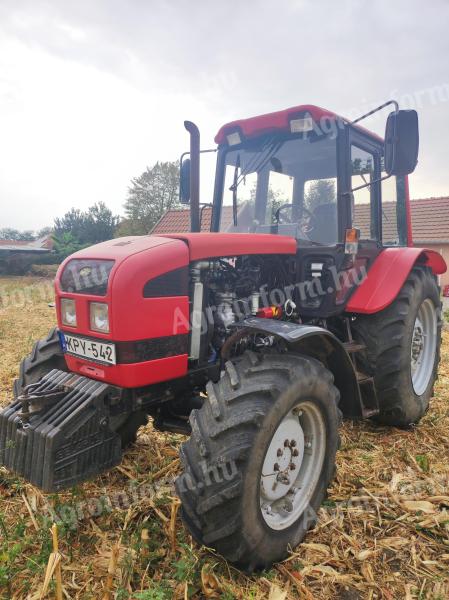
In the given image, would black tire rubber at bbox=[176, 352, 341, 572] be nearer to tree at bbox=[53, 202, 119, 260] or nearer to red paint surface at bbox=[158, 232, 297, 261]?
red paint surface at bbox=[158, 232, 297, 261]

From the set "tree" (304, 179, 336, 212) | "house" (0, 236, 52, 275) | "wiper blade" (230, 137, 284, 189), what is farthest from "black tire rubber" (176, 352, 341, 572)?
"house" (0, 236, 52, 275)

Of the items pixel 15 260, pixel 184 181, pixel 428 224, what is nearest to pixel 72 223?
pixel 15 260

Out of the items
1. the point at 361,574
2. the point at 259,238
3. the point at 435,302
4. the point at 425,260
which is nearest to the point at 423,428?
the point at 435,302

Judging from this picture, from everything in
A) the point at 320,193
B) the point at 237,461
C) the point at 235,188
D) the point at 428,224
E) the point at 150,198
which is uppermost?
the point at 150,198

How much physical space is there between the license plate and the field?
91cm

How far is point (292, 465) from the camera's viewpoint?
7.92 ft

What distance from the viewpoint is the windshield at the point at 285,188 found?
11.2 ft

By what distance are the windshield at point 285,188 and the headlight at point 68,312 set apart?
5.35ft

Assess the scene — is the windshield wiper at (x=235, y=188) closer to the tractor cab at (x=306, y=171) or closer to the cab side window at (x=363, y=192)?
the tractor cab at (x=306, y=171)

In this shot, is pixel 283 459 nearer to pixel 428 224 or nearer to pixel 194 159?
pixel 194 159

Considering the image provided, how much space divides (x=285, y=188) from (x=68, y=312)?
6.53ft

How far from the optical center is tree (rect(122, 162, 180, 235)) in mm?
28719

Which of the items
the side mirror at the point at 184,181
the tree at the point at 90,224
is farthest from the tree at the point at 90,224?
the side mirror at the point at 184,181

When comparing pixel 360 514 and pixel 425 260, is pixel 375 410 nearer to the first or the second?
pixel 360 514
